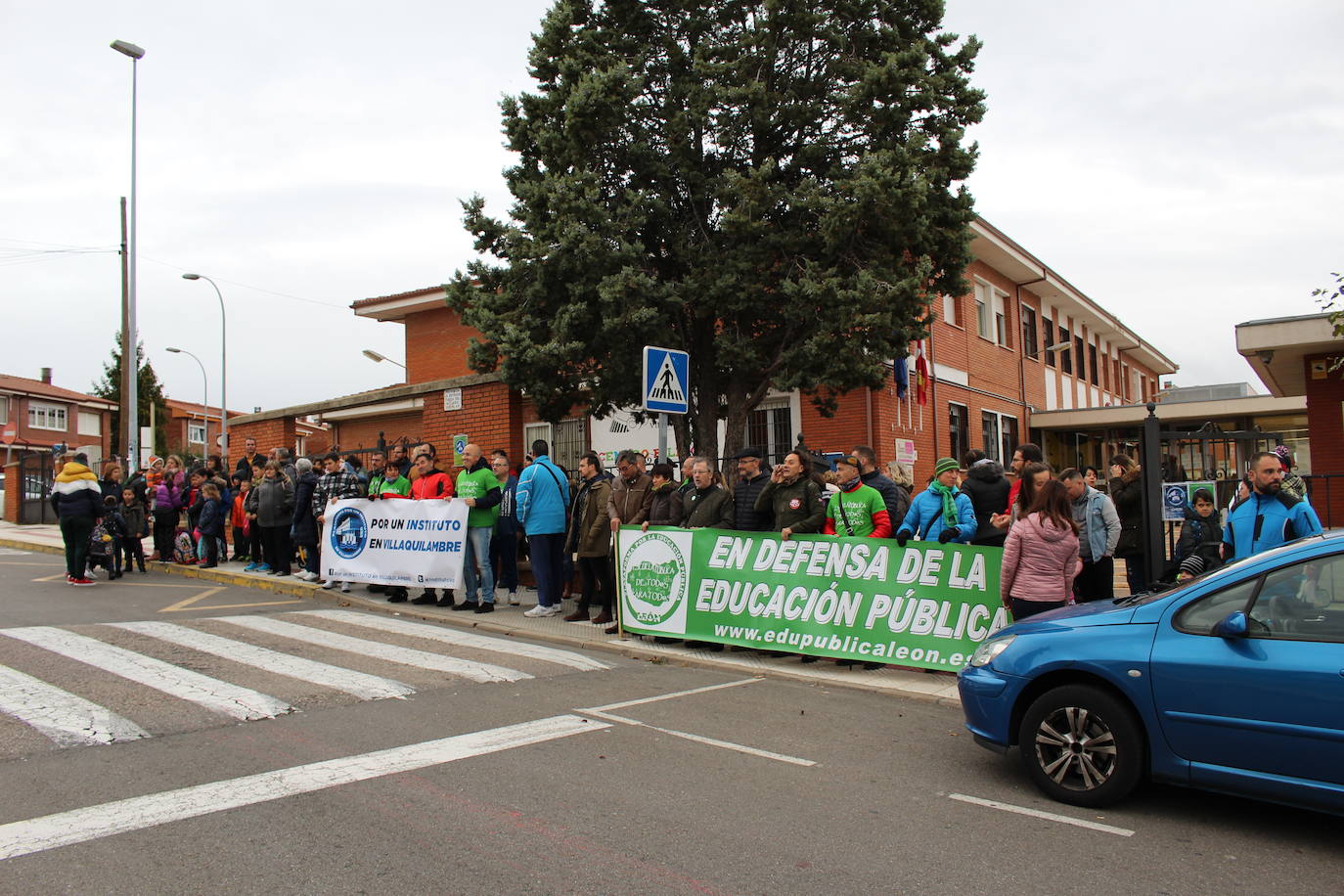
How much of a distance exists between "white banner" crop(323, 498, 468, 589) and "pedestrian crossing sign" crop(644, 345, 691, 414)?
3100 mm

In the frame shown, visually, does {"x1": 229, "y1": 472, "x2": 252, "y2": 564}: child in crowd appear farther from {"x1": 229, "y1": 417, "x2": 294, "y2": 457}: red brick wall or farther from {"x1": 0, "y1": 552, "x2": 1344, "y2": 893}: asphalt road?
{"x1": 0, "y1": 552, "x2": 1344, "y2": 893}: asphalt road

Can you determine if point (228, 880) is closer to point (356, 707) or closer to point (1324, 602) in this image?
point (356, 707)

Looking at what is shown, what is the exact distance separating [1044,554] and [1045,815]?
7.27 feet

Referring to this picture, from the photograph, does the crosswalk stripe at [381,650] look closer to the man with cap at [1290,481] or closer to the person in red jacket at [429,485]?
the person in red jacket at [429,485]

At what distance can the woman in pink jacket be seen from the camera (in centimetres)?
633

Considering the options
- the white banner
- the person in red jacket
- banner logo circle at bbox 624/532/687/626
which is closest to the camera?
banner logo circle at bbox 624/532/687/626

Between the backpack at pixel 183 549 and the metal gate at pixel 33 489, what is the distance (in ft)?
50.1

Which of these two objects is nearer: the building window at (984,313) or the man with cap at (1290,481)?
the man with cap at (1290,481)

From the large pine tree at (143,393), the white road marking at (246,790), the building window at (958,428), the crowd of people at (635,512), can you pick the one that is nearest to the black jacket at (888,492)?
the crowd of people at (635,512)

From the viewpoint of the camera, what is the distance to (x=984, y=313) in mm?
24859

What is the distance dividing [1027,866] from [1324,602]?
1.85 metres

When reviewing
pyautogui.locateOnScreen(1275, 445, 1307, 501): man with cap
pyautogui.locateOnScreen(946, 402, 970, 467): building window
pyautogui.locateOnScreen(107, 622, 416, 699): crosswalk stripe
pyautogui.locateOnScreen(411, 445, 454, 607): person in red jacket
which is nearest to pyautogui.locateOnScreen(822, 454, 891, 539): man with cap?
pyautogui.locateOnScreen(1275, 445, 1307, 501): man with cap

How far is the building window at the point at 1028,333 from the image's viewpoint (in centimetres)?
2761

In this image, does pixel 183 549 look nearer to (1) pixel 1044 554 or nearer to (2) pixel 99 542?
(2) pixel 99 542
